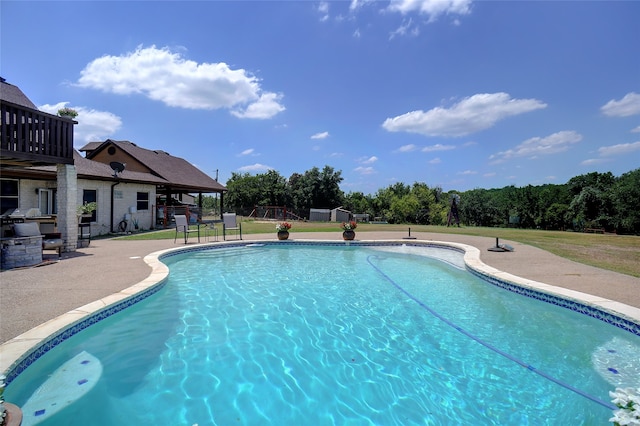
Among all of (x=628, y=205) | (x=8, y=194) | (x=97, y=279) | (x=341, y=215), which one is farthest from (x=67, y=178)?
(x=628, y=205)

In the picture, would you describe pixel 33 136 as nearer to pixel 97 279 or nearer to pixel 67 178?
pixel 67 178

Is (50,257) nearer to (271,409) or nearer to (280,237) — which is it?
(280,237)

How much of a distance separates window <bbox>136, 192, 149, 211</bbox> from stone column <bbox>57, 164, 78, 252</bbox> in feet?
26.1

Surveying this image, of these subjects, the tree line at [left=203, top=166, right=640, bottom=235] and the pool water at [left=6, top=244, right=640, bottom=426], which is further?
the tree line at [left=203, top=166, right=640, bottom=235]

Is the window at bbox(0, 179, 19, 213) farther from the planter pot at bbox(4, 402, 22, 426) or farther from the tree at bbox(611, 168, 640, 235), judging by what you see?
the tree at bbox(611, 168, 640, 235)

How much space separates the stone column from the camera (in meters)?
8.84

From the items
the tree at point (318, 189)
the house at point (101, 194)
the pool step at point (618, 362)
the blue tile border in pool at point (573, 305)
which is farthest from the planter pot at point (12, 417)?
the tree at point (318, 189)

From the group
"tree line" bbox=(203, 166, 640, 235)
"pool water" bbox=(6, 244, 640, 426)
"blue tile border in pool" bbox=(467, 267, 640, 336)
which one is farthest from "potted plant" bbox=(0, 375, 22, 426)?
"tree line" bbox=(203, 166, 640, 235)

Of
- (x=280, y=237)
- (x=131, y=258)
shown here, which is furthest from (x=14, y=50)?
(x=280, y=237)

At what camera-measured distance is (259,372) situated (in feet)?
12.1

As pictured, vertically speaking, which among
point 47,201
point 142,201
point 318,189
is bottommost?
point 47,201

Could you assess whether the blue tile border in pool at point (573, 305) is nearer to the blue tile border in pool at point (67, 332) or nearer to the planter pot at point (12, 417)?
the planter pot at point (12, 417)

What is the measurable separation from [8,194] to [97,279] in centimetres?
900

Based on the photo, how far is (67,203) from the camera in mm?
8836
